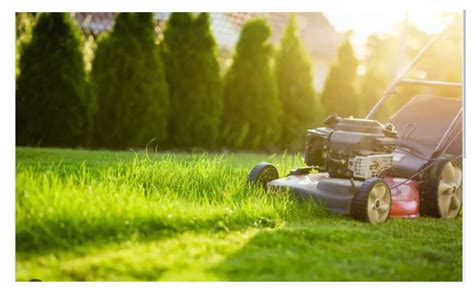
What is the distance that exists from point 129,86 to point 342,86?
398 cm

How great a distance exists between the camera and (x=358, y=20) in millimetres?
7203

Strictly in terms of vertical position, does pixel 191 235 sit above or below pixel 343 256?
above

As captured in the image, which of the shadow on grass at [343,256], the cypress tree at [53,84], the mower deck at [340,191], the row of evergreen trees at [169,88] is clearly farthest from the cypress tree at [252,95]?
the shadow on grass at [343,256]

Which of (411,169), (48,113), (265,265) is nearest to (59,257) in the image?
(265,265)

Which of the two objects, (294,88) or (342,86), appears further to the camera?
(342,86)

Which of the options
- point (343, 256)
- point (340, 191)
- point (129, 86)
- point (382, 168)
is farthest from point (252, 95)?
point (343, 256)

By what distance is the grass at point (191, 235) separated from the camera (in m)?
4.99

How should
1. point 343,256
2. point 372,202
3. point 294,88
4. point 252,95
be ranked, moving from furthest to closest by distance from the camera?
point 294,88 < point 252,95 < point 372,202 < point 343,256

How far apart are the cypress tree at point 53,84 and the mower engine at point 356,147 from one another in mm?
2700

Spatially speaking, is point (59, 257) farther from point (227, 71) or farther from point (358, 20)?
point (227, 71)

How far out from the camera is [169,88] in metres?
8.91
